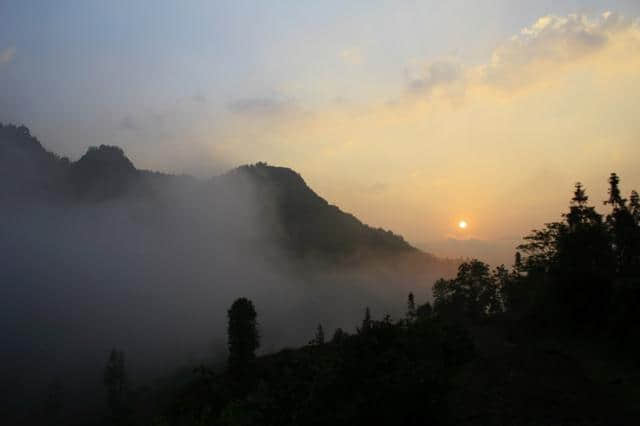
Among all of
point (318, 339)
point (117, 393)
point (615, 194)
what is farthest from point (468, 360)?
point (117, 393)

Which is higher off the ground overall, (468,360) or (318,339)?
(318,339)

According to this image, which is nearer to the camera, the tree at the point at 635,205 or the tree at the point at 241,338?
the tree at the point at 635,205

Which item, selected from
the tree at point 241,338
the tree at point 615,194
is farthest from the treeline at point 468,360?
the tree at point 241,338

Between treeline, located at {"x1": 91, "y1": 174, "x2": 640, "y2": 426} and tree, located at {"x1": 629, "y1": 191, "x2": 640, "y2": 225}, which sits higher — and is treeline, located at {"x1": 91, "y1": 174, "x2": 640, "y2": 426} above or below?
below

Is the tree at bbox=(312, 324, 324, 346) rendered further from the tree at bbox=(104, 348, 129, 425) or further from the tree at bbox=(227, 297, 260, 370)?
the tree at bbox=(104, 348, 129, 425)

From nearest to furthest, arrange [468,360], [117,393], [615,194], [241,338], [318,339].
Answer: [318,339] → [468,360] → [615,194] → [241,338] → [117,393]

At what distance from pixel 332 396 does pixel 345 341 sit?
260cm

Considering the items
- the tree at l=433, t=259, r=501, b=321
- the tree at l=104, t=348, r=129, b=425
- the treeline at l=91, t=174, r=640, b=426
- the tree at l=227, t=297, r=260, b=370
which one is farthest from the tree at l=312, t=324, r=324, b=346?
the tree at l=104, t=348, r=129, b=425

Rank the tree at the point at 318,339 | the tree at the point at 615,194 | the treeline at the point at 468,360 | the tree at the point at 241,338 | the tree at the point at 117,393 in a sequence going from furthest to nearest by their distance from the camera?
the tree at the point at 117,393 → the tree at the point at 241,338 → the tree at the point at 615,194 → the tree at the point at 318,339 → the treeline at the point at 468,360

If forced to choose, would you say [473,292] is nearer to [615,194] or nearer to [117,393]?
[615,194]

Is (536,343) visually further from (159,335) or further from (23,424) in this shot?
(159,335)

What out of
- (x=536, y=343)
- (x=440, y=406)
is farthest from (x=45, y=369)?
(x=440, y=406)

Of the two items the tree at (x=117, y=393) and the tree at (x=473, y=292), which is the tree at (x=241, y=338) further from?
the tree at (x=473, y=292)

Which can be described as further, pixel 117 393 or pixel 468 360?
pixel 117 393
